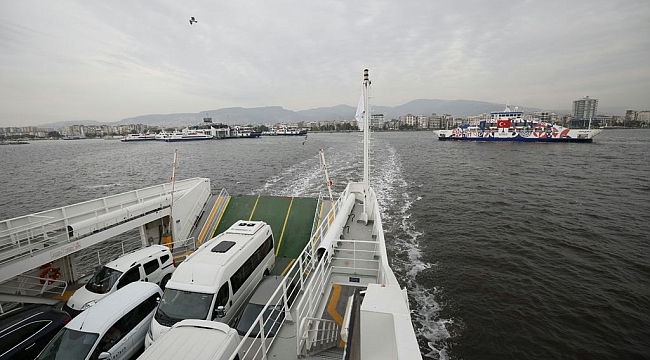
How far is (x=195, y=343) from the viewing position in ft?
15.9

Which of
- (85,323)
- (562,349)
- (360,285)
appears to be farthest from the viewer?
(562,349)

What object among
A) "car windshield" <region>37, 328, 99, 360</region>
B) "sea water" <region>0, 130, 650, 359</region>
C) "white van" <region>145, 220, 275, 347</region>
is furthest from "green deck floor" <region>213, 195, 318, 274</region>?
"car windshield" <region>37, 328, 99, 360</region>

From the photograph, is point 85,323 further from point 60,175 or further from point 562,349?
point 60,175

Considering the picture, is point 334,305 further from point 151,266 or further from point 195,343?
point 151,266

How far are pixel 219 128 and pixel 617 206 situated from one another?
144 m

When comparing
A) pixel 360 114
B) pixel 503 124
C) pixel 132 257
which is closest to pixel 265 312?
pixel 132 257

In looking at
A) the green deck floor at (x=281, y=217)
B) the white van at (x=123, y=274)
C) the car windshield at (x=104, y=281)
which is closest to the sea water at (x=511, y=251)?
the green deck floor at (x=281, y=217)

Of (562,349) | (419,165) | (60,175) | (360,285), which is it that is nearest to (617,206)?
(562,349)

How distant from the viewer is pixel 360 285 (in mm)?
7180

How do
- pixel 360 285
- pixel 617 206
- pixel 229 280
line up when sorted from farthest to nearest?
pixel 617 206
pixel 229 280
pixel 360 285

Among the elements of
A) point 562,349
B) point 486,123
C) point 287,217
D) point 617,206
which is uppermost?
point 486,123

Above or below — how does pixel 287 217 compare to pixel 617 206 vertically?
above

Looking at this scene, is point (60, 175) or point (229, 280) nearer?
point (229, 280)

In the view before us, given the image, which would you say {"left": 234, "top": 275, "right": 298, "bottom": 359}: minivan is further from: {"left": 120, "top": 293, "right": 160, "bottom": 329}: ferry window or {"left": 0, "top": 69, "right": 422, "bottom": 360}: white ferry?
{"left": 120, "top": 293, "right": 160, "bottom": 329}: ferry window
